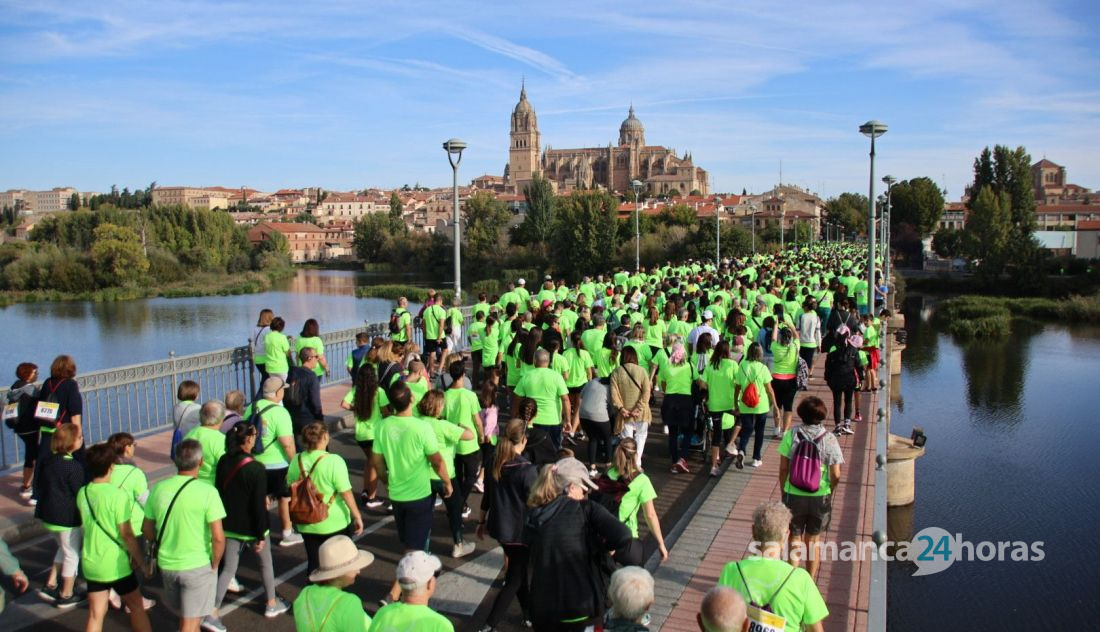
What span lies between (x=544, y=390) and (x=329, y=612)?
15.0 ft

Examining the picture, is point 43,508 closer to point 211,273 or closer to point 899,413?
point 899,413

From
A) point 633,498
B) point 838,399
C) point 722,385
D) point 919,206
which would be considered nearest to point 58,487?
point 633,498

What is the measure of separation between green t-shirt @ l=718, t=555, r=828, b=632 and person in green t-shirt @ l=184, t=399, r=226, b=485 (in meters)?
3.85

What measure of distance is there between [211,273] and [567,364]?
71521 millimetres

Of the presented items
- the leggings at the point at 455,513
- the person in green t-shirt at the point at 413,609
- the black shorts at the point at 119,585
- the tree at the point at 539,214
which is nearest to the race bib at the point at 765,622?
the person in green t-shirt at the point at 413,609

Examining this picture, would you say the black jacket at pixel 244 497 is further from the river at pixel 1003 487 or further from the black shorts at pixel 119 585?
the river at pixel 1003 487

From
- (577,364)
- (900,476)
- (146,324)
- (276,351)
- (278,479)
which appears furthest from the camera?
(146,324)

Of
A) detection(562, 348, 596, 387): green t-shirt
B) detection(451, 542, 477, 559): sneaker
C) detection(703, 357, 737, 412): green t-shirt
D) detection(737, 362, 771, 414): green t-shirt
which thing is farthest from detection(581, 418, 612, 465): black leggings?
detection(451, 542, 477, 559): sneaker

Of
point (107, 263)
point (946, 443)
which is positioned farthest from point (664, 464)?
point (107, 263)

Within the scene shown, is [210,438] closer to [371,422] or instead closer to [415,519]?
[415,519]

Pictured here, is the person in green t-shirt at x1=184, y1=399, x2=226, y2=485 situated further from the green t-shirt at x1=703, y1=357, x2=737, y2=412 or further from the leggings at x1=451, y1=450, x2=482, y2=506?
the green t-shirt at x1=703, y1=357, x2=737, y2=412

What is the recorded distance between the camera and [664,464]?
978 cm

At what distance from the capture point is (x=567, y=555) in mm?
4414

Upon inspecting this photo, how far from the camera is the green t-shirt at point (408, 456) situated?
19.5 feet
